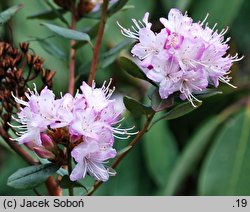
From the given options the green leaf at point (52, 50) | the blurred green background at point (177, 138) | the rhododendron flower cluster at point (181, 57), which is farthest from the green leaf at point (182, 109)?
the blurred green background at point (177, 138)

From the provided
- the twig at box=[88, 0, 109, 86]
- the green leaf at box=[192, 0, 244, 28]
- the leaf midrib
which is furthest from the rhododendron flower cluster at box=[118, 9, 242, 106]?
the green leaf at box=[192, 0, 244, 28]

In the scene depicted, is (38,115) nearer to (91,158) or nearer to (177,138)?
(91,158)

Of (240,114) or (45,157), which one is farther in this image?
(240,114)

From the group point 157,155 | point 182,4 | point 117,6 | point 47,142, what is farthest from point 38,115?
point 182,4

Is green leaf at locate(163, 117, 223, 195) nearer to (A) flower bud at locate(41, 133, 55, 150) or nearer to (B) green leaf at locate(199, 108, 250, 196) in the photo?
(B) green leaf at locate(199, 108, 250, 196)

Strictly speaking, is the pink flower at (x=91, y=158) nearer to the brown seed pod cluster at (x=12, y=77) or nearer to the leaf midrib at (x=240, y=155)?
the brown seed pod cluster at (x=12, y=77)
